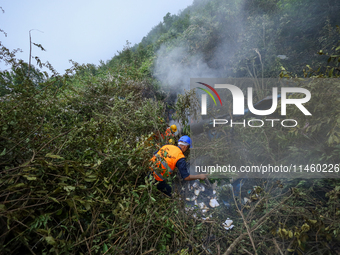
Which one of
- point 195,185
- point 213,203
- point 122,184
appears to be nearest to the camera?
point 122,184

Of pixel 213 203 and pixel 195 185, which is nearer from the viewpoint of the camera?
pixel 213 203

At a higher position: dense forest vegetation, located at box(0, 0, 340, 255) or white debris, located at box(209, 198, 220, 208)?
dense forest vegetation, located at box(0, 0, 340, 255)

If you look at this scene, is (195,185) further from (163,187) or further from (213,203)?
(163,187)

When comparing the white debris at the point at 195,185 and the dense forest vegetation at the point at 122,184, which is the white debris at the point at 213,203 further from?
the white debris at the point at 195,185

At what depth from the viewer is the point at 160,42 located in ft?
36.7

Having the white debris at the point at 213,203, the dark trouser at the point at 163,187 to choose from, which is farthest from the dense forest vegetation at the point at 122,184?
the dark trouser at the point at 163,187

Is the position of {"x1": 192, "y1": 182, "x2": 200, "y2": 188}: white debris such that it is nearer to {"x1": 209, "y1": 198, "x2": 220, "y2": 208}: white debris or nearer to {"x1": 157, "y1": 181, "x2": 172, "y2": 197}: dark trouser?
{"x1": 209, "y1": 198, "x2": 220, "y2": 208}: white debris

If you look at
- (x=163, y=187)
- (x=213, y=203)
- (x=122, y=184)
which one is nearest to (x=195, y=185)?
(x=213, y=203)

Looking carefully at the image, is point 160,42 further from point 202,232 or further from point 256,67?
point 202,232

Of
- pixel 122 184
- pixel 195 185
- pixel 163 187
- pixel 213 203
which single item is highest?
pixel 122 184

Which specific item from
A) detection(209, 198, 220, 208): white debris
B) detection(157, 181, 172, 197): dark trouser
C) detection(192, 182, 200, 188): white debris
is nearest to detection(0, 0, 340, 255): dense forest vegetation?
detection(209, 198, 220, 208): white debris

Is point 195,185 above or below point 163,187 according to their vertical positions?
below

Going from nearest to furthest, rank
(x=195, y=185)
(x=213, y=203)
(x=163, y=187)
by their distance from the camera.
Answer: (x=163, y=187) → (x=213, y=203) → (x=195, y=185)

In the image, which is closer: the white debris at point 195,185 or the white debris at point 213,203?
the white debris at point 213,203
